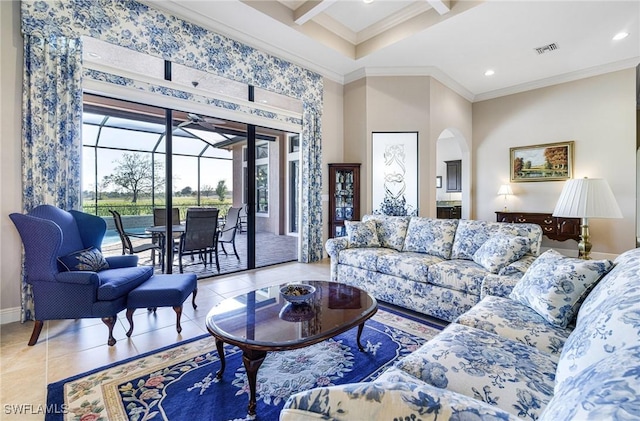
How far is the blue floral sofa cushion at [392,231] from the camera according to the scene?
364 cm

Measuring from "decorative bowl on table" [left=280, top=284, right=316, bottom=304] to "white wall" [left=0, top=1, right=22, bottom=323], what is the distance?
8.84ft

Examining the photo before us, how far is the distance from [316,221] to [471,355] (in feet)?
13.1

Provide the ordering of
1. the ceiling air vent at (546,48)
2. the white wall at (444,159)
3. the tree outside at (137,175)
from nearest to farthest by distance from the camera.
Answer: the tree outside at (137,175)
the ceiling air vent at (546,48)
the white wall at (444,159)

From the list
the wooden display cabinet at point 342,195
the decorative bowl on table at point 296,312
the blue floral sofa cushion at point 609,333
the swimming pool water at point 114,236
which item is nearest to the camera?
the blue floral sofa cushion at point 609,333

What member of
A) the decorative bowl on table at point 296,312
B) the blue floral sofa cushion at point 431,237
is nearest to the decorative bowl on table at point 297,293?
the decorative bowl on table at point 296,312

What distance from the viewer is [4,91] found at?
8.70 feet

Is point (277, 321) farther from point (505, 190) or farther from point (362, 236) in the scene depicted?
point (505, 190)

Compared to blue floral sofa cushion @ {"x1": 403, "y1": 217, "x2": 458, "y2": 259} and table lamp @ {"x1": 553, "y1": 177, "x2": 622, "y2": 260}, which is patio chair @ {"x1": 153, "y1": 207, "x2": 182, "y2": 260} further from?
table lamp @ {"x1": 553, "y1": 177, "x2": 622, "y2": 260}

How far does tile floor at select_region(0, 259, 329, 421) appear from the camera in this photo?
1.71m

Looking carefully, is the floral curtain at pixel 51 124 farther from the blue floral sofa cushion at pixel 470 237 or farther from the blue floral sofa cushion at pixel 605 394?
the blue floral sofa cushion at pixel 470 237

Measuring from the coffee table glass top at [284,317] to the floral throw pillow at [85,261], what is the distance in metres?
1.40

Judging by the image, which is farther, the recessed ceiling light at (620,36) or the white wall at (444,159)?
the white wall at (444,159)

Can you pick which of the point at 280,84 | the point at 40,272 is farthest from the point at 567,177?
the point at 40,272

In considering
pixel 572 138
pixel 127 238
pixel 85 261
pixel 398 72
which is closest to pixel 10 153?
pixel 85 261
